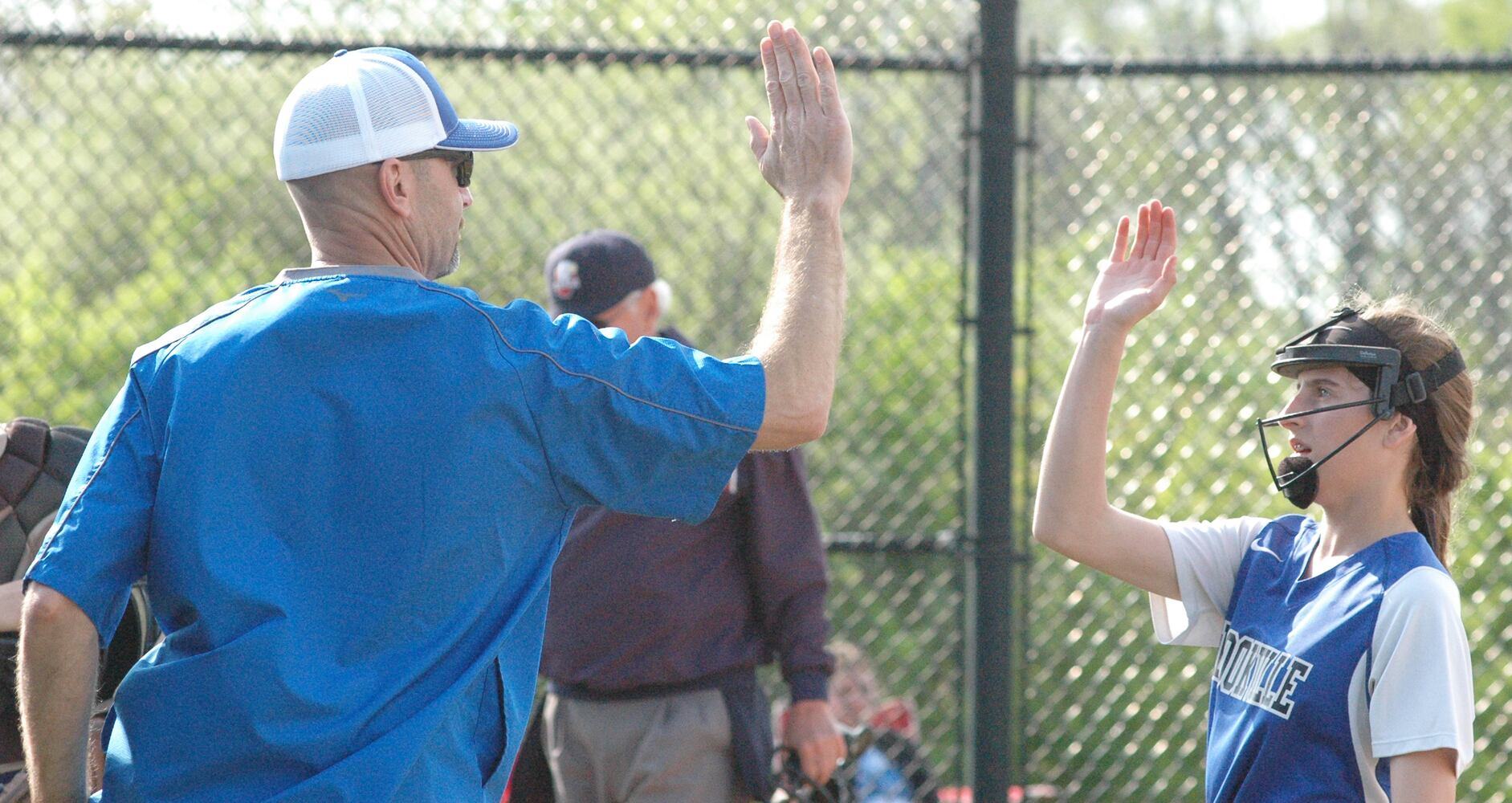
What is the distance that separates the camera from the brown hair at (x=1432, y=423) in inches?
84.7

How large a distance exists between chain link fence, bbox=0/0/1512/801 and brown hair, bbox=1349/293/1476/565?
61.2 inches

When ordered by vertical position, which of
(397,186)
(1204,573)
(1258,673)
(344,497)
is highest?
(397,186)

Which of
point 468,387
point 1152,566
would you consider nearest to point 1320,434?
point 1152,566

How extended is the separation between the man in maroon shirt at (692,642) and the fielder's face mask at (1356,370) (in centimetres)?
132

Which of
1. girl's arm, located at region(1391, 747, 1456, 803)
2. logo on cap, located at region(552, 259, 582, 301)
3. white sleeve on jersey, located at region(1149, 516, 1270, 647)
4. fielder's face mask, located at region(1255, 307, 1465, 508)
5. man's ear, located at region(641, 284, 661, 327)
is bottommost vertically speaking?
girl's arm, located at region(1391, 747, 1456, 803)

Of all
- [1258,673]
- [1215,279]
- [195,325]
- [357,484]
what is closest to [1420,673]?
[1258,673]

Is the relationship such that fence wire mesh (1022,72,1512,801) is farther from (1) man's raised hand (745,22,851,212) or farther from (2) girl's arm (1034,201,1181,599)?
(1) man's raised hand (745,22,851,212)

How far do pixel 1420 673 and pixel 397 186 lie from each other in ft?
4.89

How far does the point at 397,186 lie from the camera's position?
177 centimetres

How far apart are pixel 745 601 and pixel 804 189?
1.64m

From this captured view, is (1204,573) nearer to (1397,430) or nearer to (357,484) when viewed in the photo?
(1397,430)

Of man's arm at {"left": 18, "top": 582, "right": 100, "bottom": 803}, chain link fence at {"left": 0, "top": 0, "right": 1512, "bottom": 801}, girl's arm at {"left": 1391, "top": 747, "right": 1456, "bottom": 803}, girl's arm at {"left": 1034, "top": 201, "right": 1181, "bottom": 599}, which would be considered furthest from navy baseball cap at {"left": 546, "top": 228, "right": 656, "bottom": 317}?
girl's arm at {"left": 1391, "top": 747, "right": 1456, "bottom": 803}

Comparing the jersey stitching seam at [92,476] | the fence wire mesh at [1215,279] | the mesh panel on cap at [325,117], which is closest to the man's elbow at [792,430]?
the mesh panel on cap at [325,117]

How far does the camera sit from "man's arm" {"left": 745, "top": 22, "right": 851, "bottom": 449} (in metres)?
1.72
